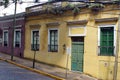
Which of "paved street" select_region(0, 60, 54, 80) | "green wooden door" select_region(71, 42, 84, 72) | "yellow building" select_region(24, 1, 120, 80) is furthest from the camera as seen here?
"green wooden door" select_region(71, 42, 84, 72)

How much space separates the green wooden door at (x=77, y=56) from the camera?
2438 centimetres

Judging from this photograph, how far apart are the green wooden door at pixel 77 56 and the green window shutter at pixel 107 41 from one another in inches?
88.6

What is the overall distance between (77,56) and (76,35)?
152cm

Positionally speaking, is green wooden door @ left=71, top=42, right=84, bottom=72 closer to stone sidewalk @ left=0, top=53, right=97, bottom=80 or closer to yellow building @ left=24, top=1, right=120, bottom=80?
yellow building @ left=24, top=1, right=120, bottom=80

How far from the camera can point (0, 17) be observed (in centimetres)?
3597

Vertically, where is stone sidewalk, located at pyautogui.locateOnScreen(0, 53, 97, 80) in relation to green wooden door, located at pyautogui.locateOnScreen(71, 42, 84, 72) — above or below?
below

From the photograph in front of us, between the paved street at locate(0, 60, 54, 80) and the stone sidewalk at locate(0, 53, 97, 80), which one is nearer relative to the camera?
the paved street at locate(0, 60, 54, 80)

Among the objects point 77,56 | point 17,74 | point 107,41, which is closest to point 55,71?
point 77,56

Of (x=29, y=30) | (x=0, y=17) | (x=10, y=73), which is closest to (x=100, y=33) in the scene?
(x=10, y=73)

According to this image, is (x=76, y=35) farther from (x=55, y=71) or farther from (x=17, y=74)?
(x=17, y=74)

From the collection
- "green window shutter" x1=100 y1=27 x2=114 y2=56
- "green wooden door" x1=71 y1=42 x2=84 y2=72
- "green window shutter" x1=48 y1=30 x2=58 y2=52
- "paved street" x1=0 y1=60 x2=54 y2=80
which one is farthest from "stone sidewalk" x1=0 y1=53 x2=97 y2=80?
"green window shutter" x1=100 y1=27 x2=114 y2=56

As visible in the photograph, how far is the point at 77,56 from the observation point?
2470 cm

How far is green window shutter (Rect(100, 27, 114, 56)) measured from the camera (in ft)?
71.8

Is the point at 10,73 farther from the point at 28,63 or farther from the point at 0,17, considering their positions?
the point at 0,17
